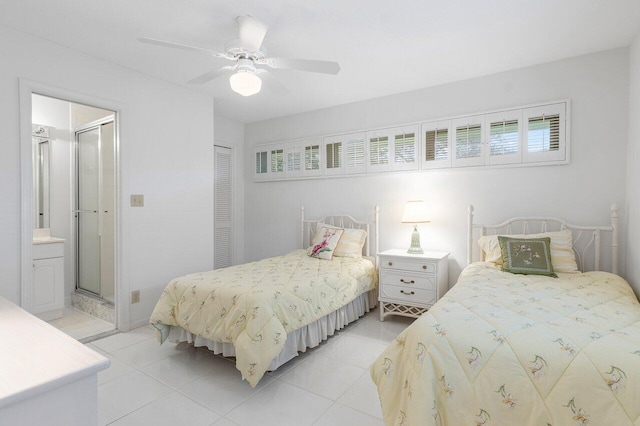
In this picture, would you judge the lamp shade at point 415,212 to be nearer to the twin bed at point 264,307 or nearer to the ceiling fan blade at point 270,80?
the twin bed at point 264,307

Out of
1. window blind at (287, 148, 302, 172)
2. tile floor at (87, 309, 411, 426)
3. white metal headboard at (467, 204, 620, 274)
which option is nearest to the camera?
tile floor at (87, 309, 411, 426)

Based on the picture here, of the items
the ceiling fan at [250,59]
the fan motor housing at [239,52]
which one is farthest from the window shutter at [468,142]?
the fan motor housing at [239,52]

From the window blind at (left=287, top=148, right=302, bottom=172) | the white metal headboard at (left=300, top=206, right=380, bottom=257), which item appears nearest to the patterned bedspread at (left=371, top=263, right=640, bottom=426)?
the white metal headboard at (left=300, top=206, right=380, bottom=257)

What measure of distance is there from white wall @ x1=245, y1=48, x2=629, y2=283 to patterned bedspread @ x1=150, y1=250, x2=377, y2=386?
1.15 metres

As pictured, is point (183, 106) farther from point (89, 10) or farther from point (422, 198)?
point (422, 198)

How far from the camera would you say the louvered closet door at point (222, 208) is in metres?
4.75

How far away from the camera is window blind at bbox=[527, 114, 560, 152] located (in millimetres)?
2959

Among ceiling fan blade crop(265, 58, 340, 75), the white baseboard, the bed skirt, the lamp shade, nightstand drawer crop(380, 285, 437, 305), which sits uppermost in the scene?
ceiling fan blade crop(265, 58, 340, 75)

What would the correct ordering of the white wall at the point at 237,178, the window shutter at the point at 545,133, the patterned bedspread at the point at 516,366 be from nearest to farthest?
the patterned bedspread at the point at 516,366 < the window shutter at the point at 545,133 < the white wall at the point at 237,178

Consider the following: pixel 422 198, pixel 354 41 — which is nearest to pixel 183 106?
pixel 354 41

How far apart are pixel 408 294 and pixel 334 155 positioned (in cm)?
196

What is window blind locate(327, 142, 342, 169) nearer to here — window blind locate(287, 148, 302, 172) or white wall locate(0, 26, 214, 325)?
window blind locate(287, 148, 302, 172)

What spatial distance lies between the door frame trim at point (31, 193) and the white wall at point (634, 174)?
13.7 ft

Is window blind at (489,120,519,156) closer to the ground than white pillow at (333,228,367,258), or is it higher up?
higher up
